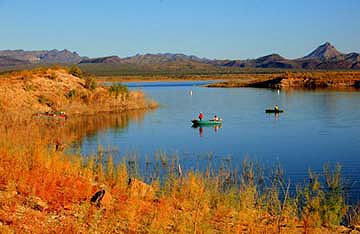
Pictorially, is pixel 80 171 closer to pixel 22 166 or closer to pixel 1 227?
pixel 22 166

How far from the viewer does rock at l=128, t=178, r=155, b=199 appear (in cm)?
1076

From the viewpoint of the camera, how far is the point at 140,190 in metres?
11.0

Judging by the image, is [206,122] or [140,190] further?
[206,122]

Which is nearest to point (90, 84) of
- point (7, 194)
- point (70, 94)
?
point (70, 94)

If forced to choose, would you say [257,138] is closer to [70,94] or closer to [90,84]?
[70,94]

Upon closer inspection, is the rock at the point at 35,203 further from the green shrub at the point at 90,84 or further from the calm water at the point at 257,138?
the green shrub at the point at 90,84

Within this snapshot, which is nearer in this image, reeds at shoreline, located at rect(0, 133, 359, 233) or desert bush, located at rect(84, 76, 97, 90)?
reeds at shoreline, located at rect(0, 133, 359, 233)

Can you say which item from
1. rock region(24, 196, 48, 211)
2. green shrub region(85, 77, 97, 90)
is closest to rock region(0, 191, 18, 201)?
rock region(24, 196, 48, 211)

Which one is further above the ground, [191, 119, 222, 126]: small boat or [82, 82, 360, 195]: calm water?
[191, 119, 222, 126]: small boat

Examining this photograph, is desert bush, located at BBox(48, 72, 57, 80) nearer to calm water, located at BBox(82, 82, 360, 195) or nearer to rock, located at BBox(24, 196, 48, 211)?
calm water, located at BBox(82, 82, 360, 195)

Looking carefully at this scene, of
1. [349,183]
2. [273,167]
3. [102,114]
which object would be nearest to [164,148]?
[273,167]

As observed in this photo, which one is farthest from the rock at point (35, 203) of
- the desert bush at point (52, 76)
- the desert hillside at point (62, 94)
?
the desert bush at point (52, 76)

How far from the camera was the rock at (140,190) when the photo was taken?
10.8m

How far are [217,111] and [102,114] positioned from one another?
998 centimetres
